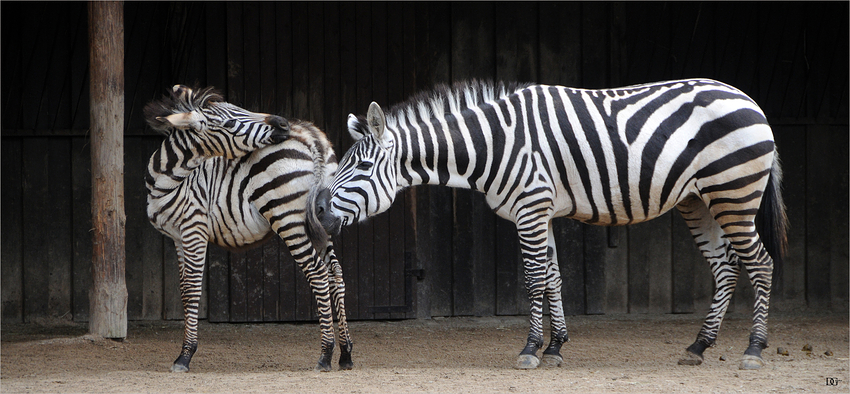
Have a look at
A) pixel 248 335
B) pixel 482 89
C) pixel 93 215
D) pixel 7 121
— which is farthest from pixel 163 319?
pixel 482 89

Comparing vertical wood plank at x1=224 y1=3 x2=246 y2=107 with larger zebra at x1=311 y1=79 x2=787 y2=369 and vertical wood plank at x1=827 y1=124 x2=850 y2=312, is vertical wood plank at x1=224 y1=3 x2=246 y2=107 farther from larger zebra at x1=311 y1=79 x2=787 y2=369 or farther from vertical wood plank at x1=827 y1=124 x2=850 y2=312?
vertical wood plank at x1=827 y1=124 x2=850 y2=312

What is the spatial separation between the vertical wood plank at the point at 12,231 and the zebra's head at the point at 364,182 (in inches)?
151

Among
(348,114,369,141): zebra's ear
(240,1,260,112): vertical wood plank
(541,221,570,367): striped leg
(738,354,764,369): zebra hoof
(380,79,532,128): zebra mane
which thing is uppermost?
(240,1,260,112): vertical wood plank

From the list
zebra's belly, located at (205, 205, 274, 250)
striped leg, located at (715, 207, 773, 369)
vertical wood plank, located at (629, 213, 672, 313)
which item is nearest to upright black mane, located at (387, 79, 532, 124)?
zebra's belly, located at (205, 205, 274, 250)

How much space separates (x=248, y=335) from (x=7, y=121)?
304 centimetres

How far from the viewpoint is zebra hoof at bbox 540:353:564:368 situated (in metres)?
4.83

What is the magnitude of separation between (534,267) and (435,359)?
1.17 metres

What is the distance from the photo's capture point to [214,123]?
4910 mm

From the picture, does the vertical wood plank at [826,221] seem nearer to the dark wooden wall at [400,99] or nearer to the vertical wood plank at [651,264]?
the dark wooden wall at [400,99]

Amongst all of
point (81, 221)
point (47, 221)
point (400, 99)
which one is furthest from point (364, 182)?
point (47, 221)

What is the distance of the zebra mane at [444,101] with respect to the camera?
4.86m

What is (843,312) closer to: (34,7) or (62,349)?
(62,349)

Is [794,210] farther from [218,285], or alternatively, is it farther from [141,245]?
[141,245]

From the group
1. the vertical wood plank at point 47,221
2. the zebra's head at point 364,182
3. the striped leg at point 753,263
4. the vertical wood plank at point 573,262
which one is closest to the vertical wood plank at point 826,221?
the vertical wood plank at point 573,262
